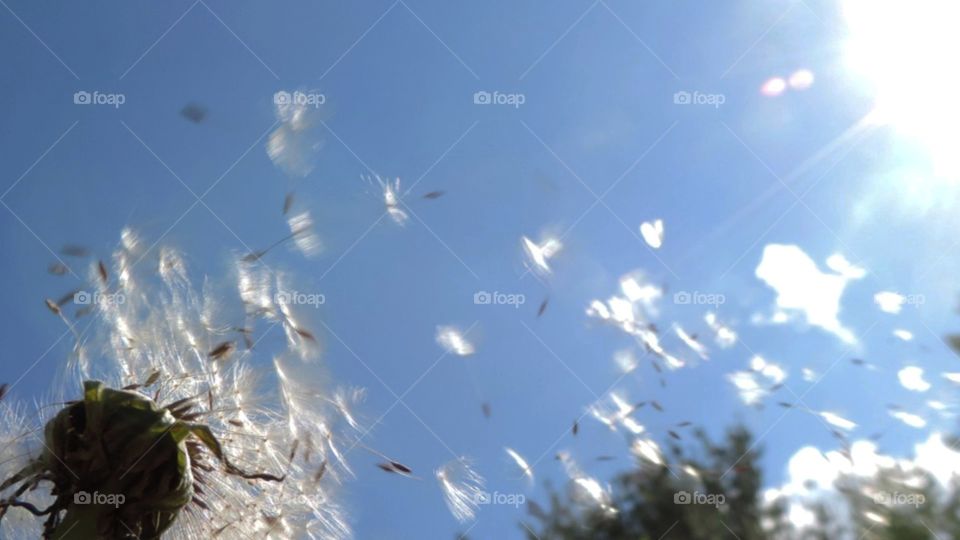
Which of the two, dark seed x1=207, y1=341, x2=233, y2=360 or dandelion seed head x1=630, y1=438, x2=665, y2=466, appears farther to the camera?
dandelion seed head x1=630, y1=438, x2=665, y2=466

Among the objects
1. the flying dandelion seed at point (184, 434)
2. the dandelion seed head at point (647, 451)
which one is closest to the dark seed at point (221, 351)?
the flying dandelion seed at point (184, 434)

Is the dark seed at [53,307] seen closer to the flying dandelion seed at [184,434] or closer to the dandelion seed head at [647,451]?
the flying dandelion seed at [184,434]

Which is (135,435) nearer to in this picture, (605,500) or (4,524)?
(4,524)

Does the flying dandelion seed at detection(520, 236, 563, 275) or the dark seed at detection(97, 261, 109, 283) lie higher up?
the flying dandelion seed at detection(520, 236, 563, 275)

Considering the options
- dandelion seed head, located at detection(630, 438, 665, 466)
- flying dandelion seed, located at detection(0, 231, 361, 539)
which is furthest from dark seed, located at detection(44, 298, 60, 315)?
dandelion seed head, located at detection(630, 438, 665, 466)

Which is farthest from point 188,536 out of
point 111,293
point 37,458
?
point 111,293

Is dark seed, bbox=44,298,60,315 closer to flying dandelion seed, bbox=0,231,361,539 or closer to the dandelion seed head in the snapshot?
flying dandelion seed, bbox=0,231,361,539

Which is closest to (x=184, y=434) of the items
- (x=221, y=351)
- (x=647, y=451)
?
(x=221, y=351)

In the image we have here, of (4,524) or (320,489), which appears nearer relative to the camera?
(4,524)
